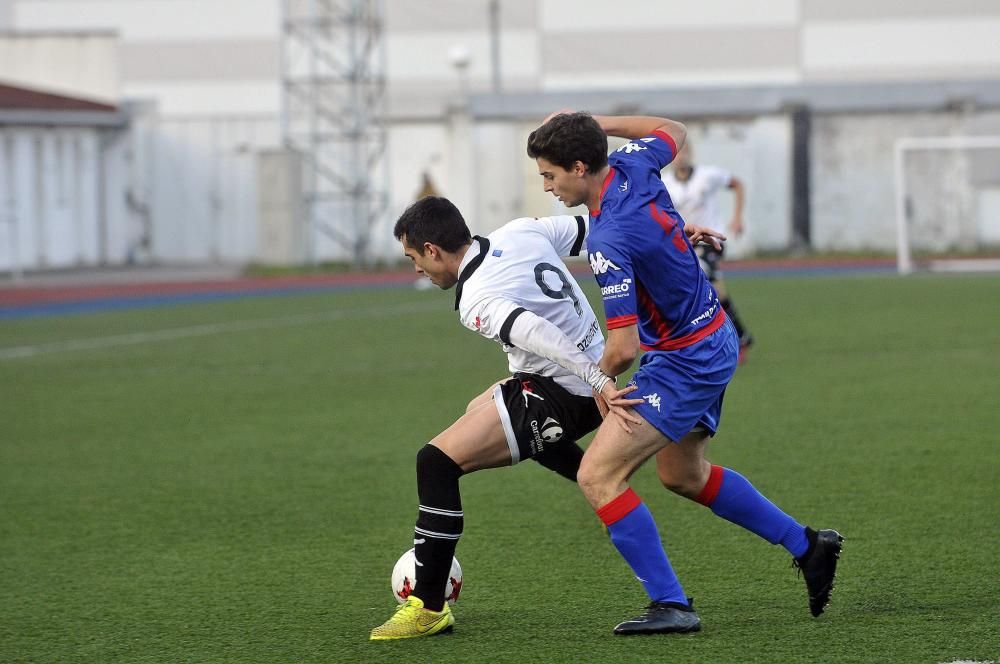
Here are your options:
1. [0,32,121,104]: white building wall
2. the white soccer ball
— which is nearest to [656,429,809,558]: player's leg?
the white soccer ball

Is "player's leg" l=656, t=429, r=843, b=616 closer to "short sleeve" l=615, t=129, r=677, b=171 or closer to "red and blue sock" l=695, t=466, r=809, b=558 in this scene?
"red and blue sock" l=695, t=466, r=809, b=558

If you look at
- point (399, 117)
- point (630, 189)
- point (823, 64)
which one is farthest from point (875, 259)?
point (630, 189)

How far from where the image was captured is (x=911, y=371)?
11.2m

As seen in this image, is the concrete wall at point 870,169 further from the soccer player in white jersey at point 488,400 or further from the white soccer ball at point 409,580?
the soccer player in white jersey at point 488,400

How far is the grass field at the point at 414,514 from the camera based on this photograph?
4.80 meters

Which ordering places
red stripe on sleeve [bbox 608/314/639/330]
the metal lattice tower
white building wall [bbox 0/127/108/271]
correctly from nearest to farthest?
1. red stripe on sleeve [bbox 608/314/639/330]
2. the metal lattice tower
3. white building wall [bbox 0/127/108/271]

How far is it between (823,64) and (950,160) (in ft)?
48.1

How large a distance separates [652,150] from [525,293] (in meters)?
0.62

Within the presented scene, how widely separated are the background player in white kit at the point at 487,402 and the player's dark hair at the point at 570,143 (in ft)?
1.43

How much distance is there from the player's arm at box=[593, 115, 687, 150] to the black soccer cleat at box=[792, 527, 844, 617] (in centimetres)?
139

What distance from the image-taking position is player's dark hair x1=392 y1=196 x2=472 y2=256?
15.6 ft

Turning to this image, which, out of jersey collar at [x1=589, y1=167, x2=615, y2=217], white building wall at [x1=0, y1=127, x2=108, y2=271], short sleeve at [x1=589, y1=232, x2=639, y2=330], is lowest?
short sleeve at [x1=589, y1=232, x2=639, y2=330]

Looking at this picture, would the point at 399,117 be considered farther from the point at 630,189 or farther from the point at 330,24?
the point at 630,189

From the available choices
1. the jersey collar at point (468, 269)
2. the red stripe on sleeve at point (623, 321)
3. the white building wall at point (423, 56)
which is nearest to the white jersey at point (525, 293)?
the jersey collar at point (468, 269)
